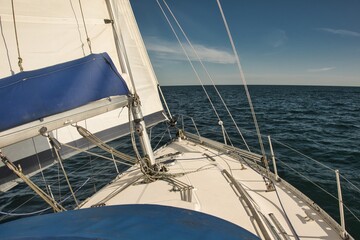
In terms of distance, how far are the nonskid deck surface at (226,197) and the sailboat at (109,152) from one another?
16 mm

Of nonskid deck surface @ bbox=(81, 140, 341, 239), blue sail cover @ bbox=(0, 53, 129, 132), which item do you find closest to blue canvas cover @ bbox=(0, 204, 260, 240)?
nonskid deck surface @ bbox=(81, 140, 341, 239)

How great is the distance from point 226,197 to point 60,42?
3.64 meters

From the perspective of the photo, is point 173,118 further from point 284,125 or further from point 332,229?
point 284,125

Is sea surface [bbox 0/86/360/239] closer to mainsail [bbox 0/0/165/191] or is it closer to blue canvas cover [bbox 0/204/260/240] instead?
mainsail [bbox 0/0/165/191]

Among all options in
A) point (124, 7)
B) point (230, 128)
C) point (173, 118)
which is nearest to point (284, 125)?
point (230, 128)

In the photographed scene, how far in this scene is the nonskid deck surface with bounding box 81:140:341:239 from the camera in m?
2.66

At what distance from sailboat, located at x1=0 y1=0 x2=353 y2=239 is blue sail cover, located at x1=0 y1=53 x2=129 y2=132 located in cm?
1

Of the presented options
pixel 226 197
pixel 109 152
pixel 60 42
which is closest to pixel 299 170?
pixel 226 197

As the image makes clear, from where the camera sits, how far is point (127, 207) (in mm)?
1761

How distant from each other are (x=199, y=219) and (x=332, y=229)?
6.57ft

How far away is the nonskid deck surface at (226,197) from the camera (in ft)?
8.73

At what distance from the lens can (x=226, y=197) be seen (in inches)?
125

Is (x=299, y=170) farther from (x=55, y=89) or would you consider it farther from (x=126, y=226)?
(x=126, y=226)

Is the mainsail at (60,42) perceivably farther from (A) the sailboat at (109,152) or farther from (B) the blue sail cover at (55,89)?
(B) the blue sail cover at (55,89)
